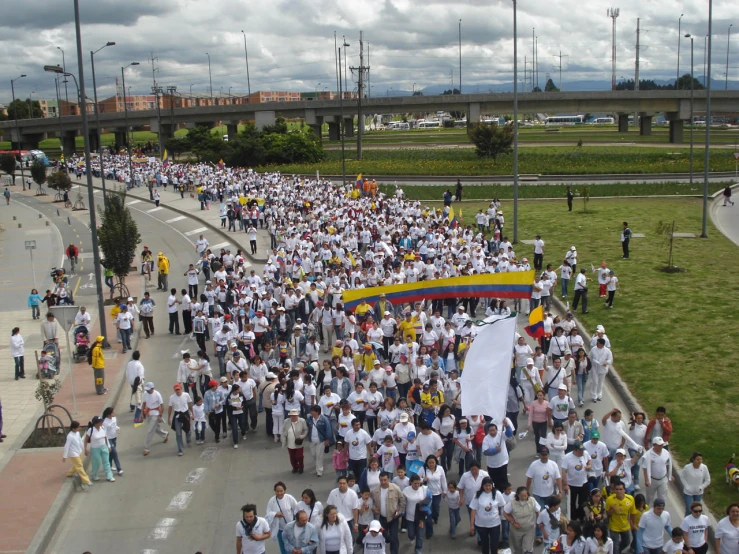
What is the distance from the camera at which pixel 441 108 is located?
307ft

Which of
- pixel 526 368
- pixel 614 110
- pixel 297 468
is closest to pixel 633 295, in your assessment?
pixel 526 368

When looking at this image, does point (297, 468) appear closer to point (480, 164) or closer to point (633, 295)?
point (633, 295)

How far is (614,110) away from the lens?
89125mm

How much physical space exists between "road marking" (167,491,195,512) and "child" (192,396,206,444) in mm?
1969

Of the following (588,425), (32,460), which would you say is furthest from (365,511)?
(32,460)

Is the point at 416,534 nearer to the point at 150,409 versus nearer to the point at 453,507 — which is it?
the point at 453,507

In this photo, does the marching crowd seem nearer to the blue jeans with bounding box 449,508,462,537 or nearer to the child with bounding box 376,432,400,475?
the child with bounding box 376,432,400,475

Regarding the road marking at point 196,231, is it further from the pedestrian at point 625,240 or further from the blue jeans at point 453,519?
the blue jeans at point 453,519

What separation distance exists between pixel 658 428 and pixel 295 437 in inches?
220

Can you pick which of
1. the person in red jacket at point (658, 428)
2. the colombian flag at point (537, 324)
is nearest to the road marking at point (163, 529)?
the person in red jacket at point (658, 428)

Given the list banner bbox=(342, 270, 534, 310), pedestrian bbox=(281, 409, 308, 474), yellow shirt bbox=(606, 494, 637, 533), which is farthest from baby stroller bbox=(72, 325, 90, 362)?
yellow shirt bbox=(606, 494, 637, 533)

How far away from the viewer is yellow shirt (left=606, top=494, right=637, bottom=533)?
9484 mm

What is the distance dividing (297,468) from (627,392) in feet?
23.5

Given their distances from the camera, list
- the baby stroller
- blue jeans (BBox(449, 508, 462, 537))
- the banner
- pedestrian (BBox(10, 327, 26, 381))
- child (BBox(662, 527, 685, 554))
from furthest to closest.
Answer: the baby stroller, pedestrian (BBox(10, 327, 26, 381)), the banner, blue jeans (BBox(449, 508, 462, 537)), child (BBox(662, 527, 685, 554))
